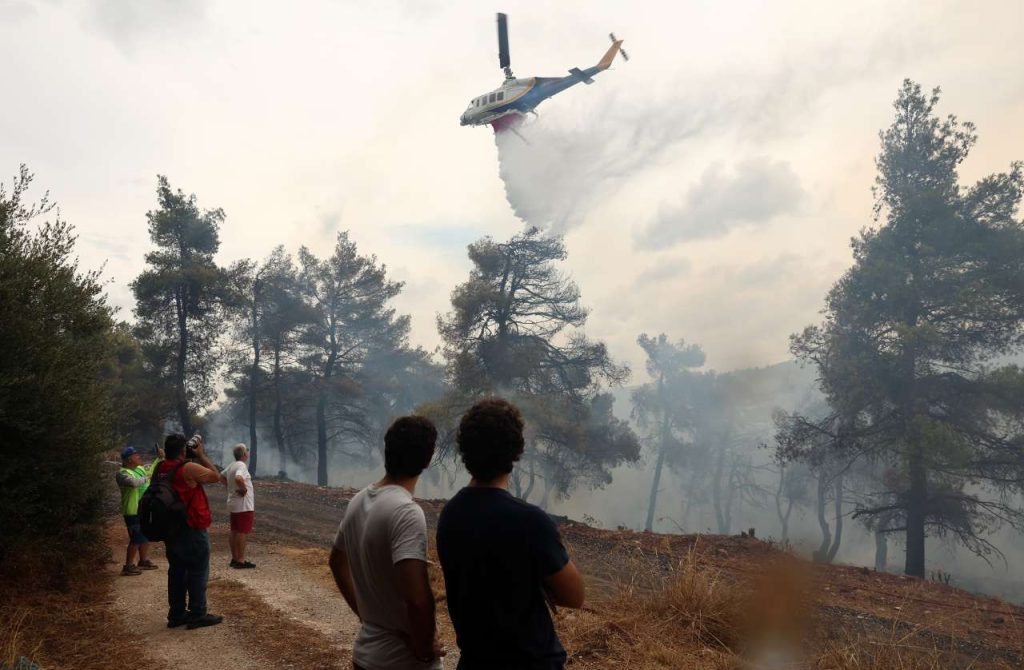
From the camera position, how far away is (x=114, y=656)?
5.56m

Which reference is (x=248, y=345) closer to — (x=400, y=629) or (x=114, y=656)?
(x=114, y=656)

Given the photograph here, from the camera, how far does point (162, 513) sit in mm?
5883

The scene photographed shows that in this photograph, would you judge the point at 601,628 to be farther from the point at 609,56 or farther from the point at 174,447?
the point at 609,56

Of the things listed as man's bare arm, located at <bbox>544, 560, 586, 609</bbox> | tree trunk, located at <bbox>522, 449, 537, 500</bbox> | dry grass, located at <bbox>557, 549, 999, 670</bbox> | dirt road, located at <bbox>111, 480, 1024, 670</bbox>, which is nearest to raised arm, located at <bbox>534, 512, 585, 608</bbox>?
man's bare arm, located at <bbox>544, 560, 586, 609</bbox>

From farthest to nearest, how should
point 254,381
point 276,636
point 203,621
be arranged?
point 254,381
point 203,621
point 276,636

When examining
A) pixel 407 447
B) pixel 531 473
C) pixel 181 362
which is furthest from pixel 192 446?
pixel 531 473

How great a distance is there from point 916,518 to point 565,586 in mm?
18972

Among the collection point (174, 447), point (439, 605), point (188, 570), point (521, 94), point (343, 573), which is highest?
point (521, 94)

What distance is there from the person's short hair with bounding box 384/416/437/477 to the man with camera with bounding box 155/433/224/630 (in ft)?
12.8

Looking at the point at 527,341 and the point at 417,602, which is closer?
the point at 417,602

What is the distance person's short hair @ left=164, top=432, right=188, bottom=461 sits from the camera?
20.5 ft

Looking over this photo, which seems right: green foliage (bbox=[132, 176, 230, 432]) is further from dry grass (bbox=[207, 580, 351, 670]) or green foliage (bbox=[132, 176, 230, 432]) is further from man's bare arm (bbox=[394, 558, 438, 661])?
man's bare arm (bbox=[394, 558, 438, 661])

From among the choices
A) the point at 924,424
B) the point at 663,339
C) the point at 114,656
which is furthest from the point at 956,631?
the point at 663,339

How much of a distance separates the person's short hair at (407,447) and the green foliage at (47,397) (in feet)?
20.6
